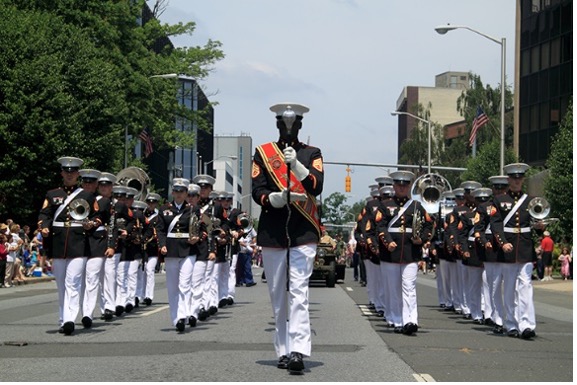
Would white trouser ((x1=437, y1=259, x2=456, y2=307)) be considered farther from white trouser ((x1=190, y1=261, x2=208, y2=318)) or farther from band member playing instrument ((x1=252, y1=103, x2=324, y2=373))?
band member playing instrument ((x1=252, y1=103, x2=324, y2=373))

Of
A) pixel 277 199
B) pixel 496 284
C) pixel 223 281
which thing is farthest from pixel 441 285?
pixel 277 199

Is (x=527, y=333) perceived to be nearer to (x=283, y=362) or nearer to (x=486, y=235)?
(x=486, y=235)

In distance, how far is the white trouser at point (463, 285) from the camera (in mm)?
18812

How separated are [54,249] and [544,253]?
29513 millimetres

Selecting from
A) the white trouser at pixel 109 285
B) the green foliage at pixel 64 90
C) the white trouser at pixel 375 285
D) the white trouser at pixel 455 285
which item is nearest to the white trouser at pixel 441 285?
the white trouser at pixel 455 285

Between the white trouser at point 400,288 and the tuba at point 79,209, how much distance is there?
3.98 meters

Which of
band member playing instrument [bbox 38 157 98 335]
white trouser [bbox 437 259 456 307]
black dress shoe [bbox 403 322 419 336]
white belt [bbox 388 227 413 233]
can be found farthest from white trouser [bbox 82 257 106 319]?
white trouser [bbox 437 259 456 307]

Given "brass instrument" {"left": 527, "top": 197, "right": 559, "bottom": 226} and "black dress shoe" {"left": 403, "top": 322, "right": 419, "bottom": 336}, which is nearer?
"black dress shoe" {"left": 403, "top": 322, "right": 419, "bottom": 336}

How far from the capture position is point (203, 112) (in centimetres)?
5972

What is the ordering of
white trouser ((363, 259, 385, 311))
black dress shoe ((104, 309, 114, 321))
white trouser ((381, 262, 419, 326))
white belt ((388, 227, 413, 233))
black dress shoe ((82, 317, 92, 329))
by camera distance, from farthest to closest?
white trouser ((363, 259, 385, 311)) → black dress shoe ((104, 309, 114, 321)) → white belt ((388, 227, 413, 233)) → black dress shoe ((82, 317, 92, 329)) → white trouser ((381, 262, 419, 326))

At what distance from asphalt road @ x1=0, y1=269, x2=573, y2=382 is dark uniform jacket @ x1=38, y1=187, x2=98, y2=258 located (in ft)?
3.40

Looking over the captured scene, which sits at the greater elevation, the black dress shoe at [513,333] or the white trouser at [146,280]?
the white trouser at [146,280]

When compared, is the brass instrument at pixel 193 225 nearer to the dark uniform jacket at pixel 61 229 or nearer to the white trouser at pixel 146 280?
the dark uniform jacket at pixel 61 229

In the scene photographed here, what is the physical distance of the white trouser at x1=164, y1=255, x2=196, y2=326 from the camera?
15.0 metres
